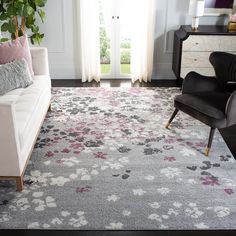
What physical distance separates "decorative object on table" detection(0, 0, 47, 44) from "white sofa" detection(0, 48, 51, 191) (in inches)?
45.2

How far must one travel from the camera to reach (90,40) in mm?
4883

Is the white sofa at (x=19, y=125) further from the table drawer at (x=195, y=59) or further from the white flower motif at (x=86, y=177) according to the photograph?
the table drawer at (x=195, y=59)

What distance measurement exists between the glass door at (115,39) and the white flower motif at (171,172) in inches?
100

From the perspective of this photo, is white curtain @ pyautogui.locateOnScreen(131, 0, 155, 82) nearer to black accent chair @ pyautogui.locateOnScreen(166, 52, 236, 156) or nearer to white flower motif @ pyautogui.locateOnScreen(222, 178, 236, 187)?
black accent chair @ pyautogui.locateOnScreen(166, 52, 236, 156)

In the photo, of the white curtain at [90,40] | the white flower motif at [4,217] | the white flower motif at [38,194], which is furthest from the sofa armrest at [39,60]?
the white flower motif at [4,217]

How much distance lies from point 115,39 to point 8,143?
2944 millimetres

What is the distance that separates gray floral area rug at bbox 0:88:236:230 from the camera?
2387 mm

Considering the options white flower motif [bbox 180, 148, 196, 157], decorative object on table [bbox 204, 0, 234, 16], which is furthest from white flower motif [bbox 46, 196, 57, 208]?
decorative object on table [bbox 204, 0, 234, 16]

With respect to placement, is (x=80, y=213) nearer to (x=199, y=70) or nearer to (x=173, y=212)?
(x=173, y=212)

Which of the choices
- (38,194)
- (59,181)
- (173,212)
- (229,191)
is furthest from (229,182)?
(38,194)

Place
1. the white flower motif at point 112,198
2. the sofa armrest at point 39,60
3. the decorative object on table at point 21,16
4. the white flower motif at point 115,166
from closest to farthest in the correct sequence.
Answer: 1. the white flower motif at point 112,198
2. the white flower motif at point 115,166
3. the sofa armrest at point 39,60
4. the decorative object on table at point 21,16

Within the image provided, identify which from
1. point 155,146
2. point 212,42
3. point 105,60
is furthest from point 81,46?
point 155,146

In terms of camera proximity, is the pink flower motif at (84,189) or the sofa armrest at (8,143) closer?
the sofa armrest at (8,143)

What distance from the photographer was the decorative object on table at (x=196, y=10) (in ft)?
14.5
